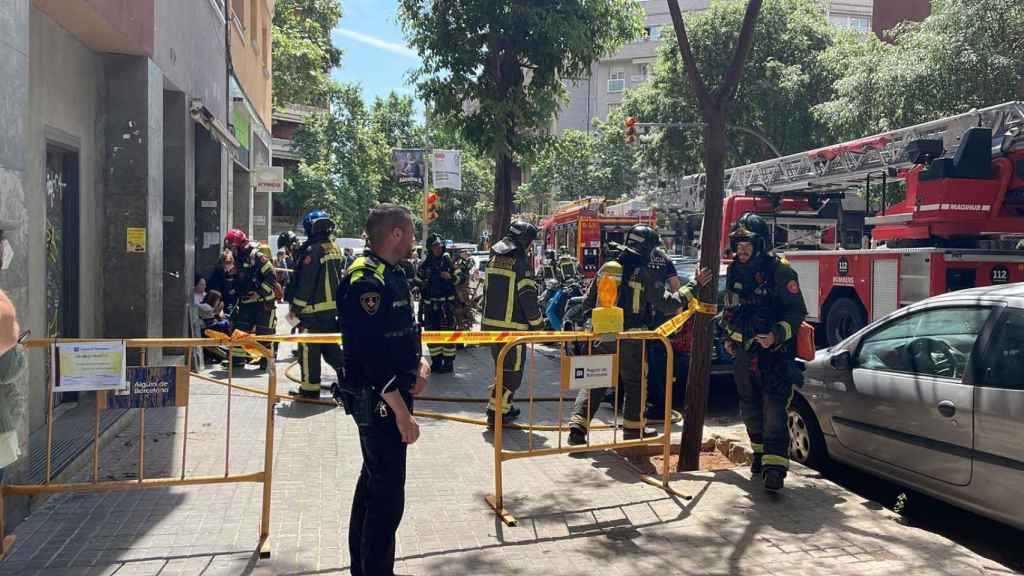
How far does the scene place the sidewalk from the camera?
431 cm

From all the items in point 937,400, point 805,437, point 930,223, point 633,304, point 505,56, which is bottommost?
point 805,437

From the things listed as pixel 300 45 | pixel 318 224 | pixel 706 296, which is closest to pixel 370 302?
pixel 706 296

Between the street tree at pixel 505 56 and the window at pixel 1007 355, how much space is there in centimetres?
954

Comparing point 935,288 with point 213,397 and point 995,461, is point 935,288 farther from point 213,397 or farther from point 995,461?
point 213,397

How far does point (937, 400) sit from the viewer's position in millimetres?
5023

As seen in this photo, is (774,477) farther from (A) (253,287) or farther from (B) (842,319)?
(A) (253,287)

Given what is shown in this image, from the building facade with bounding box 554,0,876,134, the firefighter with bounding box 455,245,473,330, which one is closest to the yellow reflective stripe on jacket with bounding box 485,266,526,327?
the firefighter with bounding box 455,245,473,330

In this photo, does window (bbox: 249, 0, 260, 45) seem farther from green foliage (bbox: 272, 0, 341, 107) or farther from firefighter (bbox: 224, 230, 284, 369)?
firefighter (bbox: 224, 230, 284, 369)

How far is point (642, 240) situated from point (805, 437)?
2.05 metres

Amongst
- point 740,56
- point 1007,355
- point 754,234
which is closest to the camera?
point 1007,355

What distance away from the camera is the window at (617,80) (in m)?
62.2

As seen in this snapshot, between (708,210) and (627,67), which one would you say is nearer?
(708,210)

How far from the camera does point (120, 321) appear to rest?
8.09m

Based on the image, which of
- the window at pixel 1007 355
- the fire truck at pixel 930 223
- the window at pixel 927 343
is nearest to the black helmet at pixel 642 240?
the window at pixel 927 343
